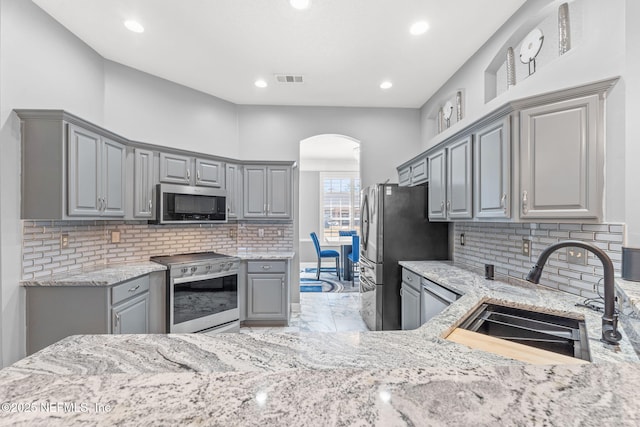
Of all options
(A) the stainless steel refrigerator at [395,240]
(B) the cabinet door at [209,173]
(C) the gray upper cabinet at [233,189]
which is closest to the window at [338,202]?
(C) the gray upper cabinet at [233,189]

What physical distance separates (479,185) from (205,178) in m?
2.85

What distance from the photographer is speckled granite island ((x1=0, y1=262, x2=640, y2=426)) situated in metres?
0.56

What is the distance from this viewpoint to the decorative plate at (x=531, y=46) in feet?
7.07

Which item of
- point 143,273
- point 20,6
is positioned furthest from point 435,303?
point 20,6

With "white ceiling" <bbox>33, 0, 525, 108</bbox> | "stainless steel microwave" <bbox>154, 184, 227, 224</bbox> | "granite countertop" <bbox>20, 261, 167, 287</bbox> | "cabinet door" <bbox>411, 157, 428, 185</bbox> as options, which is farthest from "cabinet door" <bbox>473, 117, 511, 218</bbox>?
Result: "granite countertop" <bbox>20, 261, 167, 287</bbox>

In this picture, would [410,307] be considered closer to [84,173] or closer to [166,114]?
[84,173]

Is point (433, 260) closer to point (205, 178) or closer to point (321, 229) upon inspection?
point (205, 178)

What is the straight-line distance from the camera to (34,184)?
2.17m

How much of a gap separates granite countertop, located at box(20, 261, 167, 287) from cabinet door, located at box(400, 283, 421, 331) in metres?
2.38

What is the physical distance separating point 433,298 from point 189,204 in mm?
2645

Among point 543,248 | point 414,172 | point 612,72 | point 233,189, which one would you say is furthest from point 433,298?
point 233,189

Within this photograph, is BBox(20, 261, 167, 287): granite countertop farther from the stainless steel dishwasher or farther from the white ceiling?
the stainless steel dishwasher

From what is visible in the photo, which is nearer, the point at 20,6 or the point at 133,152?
the point at 20,6

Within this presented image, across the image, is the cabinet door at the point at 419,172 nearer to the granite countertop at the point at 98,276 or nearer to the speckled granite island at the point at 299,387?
the speckled granite island at the point at 299,387
